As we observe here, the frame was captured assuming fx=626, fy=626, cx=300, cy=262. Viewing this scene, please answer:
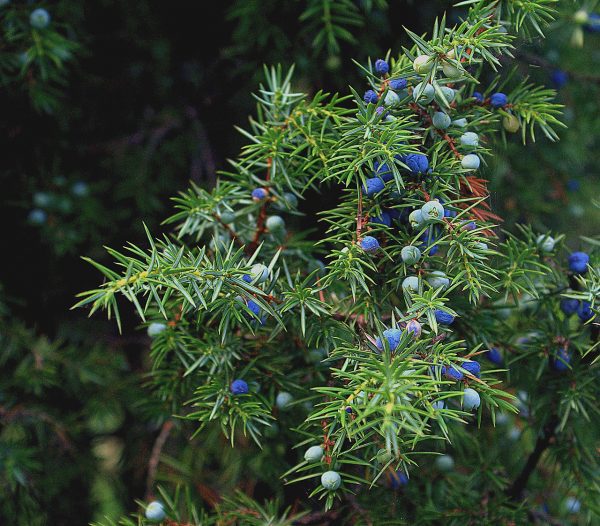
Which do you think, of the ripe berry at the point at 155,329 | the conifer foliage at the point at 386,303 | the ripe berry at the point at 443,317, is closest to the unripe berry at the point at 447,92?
the conifer foliage at the point at 386,303

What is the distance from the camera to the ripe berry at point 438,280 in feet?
2.19

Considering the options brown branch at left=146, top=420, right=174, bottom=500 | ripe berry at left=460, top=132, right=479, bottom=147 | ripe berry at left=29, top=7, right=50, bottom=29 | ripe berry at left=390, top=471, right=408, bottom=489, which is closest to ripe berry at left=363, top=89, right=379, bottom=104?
ripe berry at left=460, top=132, right=479, bottom=147

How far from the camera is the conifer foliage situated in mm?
635

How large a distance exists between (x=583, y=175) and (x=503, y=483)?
3.46 feet

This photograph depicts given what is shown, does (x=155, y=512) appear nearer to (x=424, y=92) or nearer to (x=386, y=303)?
(x=386, y=303)

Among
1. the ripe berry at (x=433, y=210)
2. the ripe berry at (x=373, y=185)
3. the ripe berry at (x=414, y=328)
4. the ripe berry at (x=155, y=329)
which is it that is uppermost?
the ripe berry at (x=373, y=185)

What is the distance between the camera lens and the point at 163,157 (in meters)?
1.45

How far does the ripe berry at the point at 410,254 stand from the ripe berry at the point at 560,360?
11.0 inches

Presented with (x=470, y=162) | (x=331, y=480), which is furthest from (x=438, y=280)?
(x=331, y=480)

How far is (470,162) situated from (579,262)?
0.24 metres

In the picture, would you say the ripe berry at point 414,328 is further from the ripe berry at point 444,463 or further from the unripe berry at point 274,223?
the ripe berry at point 444,463

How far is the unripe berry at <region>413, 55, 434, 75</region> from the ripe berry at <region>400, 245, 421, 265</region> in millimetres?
188

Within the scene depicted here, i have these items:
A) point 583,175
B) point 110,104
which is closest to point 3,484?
point 110,104

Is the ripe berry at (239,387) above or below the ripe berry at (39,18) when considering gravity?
below
